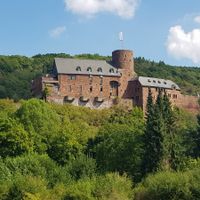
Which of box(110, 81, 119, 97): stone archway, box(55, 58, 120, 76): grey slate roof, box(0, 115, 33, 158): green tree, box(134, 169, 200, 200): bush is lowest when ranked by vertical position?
box(134, 169, 200, 200): bush

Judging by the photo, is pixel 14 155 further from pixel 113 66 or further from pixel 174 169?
pixel 113 66

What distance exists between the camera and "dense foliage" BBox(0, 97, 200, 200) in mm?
54562

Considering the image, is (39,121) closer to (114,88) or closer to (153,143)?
(153,143)

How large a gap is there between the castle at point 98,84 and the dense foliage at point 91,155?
5.69 m

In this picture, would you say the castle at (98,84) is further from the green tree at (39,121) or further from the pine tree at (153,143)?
the pine tree at (153,143)

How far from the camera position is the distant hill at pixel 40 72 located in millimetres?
146300

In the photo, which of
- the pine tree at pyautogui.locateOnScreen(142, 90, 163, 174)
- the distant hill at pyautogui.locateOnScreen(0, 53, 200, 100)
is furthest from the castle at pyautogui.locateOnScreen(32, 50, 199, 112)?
the pine tree at pyautogui.locateOnScreen(142, 90, 163, 174)

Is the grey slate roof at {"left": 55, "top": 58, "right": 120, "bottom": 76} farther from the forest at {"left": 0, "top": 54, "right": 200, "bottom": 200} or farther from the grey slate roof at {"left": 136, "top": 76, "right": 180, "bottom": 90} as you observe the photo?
the forest at {"left": 0, "top": 54, "right": 200, "bottom": 200}

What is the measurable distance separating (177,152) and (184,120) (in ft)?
132

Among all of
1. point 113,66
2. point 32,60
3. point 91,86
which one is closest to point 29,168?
point 91,86

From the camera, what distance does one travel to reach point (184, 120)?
106 m

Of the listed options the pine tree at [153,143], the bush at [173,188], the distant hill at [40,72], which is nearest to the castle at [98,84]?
the distant hill at [40,72]

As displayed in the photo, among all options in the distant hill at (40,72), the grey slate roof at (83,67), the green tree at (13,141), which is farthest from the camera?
the distant hill at (40,72)

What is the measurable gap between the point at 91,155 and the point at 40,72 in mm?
88466
